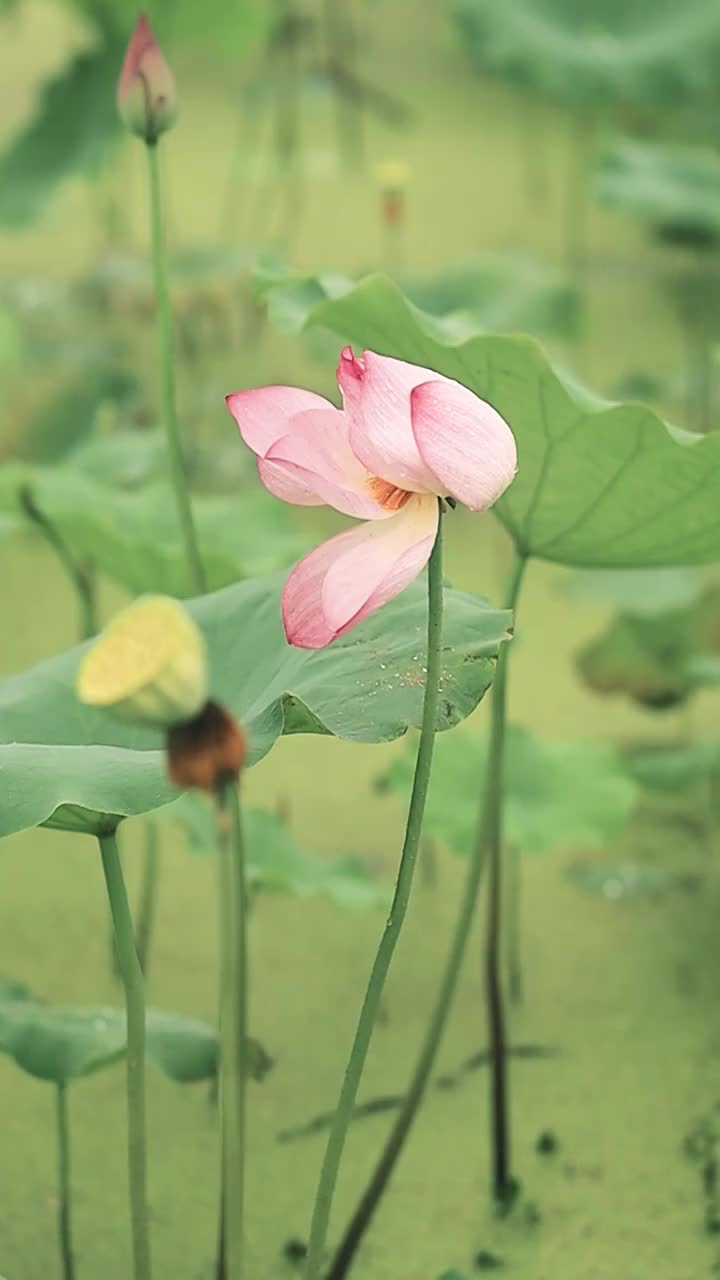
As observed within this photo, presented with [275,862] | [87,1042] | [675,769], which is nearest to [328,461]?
[87,1042]

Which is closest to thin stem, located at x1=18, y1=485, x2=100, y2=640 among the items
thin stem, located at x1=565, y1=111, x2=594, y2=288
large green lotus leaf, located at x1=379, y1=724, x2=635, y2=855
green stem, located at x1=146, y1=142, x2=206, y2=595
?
green stem, located at x1=146, y1=142, x2=206, y2=595

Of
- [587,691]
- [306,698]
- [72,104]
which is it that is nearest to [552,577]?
[587,691]

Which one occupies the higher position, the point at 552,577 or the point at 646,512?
the point at 646,512

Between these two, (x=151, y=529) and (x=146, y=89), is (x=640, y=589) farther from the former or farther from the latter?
(x=146, y=89)

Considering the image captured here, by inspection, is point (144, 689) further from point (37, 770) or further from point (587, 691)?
point (587, 691)

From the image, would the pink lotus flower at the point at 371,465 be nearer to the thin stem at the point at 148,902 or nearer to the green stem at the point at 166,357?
the green stem at the point at 166,357
